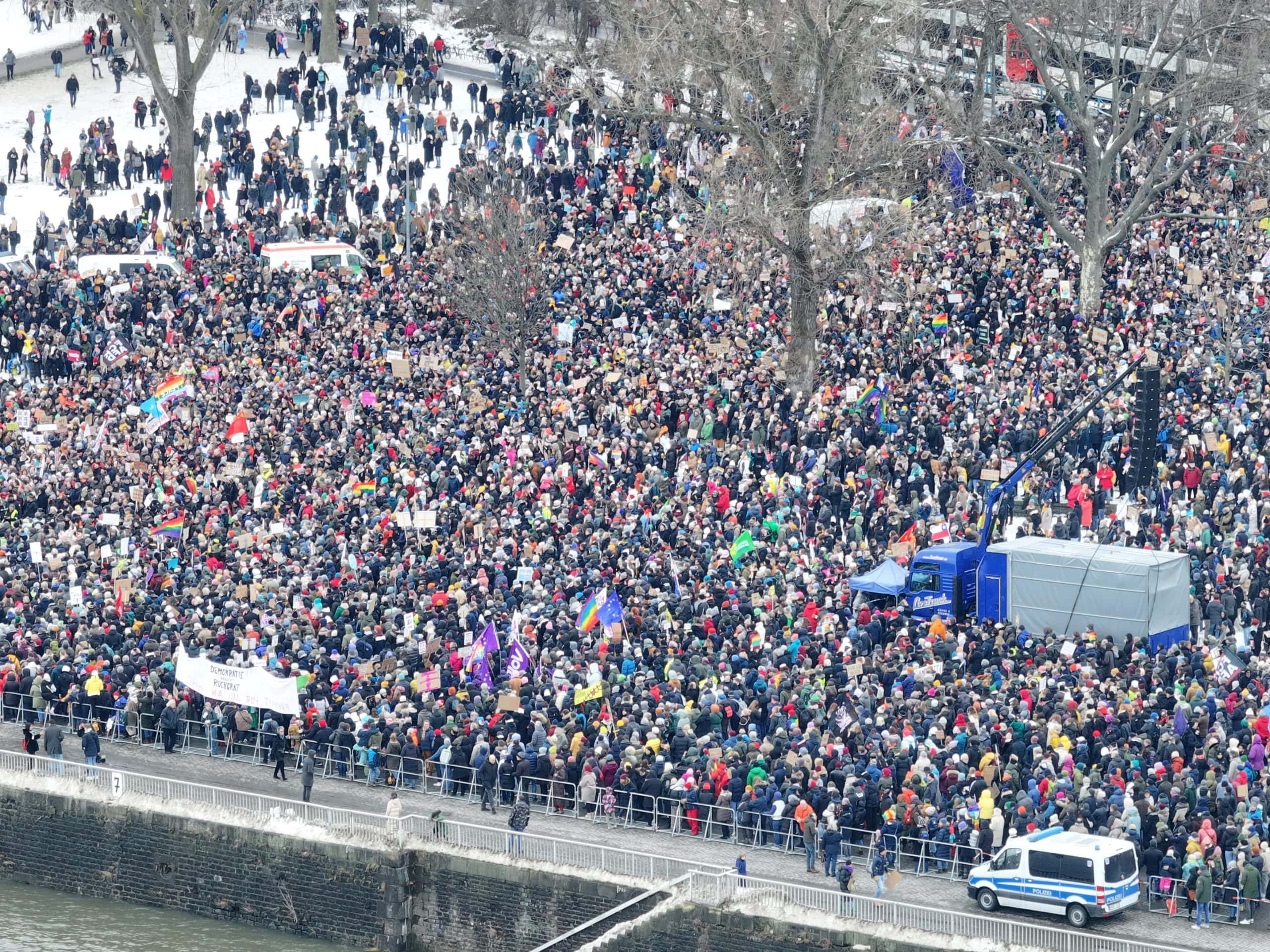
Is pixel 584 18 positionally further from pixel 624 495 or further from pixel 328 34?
pixel 624 495

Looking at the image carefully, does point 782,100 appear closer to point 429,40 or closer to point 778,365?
point 778,365

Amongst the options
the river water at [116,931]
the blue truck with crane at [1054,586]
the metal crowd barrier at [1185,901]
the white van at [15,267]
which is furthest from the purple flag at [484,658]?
the white van at [15,267]

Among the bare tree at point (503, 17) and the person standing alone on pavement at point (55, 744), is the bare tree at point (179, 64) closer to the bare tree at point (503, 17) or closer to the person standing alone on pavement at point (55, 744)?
the bare tree at point (503, 17)

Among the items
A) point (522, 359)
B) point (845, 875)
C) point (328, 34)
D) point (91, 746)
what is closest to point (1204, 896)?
point (845, 875)

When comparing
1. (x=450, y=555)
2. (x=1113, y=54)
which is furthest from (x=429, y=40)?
(x=450, y=555)

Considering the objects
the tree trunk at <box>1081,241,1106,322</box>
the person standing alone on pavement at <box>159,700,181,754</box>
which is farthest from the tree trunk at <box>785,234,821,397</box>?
the person standing alone on pavement at <box>159,700,181,754</box>

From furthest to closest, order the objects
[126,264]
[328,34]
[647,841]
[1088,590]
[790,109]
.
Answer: [328,34]
[126,264]
[790,109]
[1088,590]
[647,841]

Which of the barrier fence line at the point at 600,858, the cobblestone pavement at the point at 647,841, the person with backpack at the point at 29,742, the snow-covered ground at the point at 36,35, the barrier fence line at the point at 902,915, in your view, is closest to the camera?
the barrier fence line at the point at 902,915
